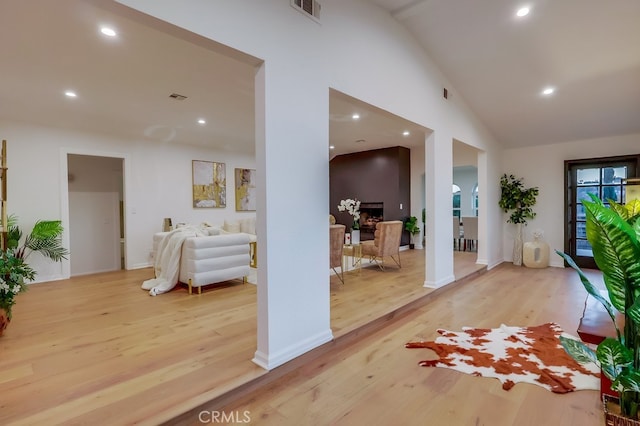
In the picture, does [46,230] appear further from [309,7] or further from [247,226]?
[309,7]

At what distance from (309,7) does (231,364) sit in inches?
115

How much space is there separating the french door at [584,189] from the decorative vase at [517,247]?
2.59 ft

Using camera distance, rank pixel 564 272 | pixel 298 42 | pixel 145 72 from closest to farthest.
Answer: pixel 298 42 → pixel 145 72 → pixel 564 272

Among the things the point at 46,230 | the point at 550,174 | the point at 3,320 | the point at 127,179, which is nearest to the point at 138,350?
the point at 3,320

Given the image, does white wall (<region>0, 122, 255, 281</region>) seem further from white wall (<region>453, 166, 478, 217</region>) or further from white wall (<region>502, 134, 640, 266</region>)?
white wall (<region>453, 166, 478, 217</region>)

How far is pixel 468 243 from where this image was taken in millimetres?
8688

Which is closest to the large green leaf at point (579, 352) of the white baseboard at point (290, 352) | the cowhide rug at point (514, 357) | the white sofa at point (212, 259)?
the cowhide rug at point (514, 357)

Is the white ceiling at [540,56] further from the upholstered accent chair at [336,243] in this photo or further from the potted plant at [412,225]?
the potted plant at [412,225]

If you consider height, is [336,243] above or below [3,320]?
above

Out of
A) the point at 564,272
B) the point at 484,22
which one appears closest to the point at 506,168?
the point at 564,272

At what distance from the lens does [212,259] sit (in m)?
4.29

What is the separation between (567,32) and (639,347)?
386 cm

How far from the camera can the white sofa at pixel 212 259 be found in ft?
13.6

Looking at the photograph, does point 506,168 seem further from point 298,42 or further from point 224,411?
point 224,411
